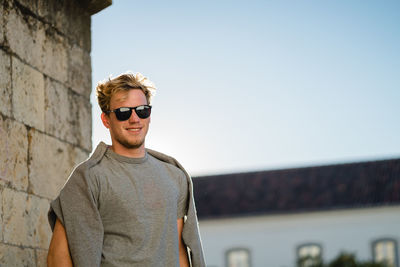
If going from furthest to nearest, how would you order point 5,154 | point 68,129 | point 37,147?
point 68,129 < point 37,147 < point 5,154

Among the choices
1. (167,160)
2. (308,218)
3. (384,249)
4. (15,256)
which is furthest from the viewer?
(308,218)

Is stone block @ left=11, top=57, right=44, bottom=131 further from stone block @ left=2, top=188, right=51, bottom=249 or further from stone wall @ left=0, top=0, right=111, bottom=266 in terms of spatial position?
stone block @ left=2, top=188, right=51, bottom=249

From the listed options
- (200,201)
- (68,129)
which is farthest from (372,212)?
(68,129)

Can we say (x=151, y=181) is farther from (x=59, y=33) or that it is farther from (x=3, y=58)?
(x=59, y=33)

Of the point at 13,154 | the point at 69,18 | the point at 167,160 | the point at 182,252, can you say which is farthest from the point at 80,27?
the point at 182,252

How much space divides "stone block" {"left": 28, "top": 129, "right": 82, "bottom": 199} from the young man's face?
2.96 ft

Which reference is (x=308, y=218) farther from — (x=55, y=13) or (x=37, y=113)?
(x=37, y=113)

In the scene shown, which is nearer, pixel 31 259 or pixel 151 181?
pixel 151 181

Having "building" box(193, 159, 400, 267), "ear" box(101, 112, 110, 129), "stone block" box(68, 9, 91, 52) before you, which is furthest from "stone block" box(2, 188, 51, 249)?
"building" box(193, 159, 400, 267)

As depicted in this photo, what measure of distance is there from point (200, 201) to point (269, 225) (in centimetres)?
326

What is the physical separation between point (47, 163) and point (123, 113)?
1.10 m

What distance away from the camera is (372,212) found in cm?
2681

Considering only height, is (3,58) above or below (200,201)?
above

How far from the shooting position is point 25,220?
3.70 meters
